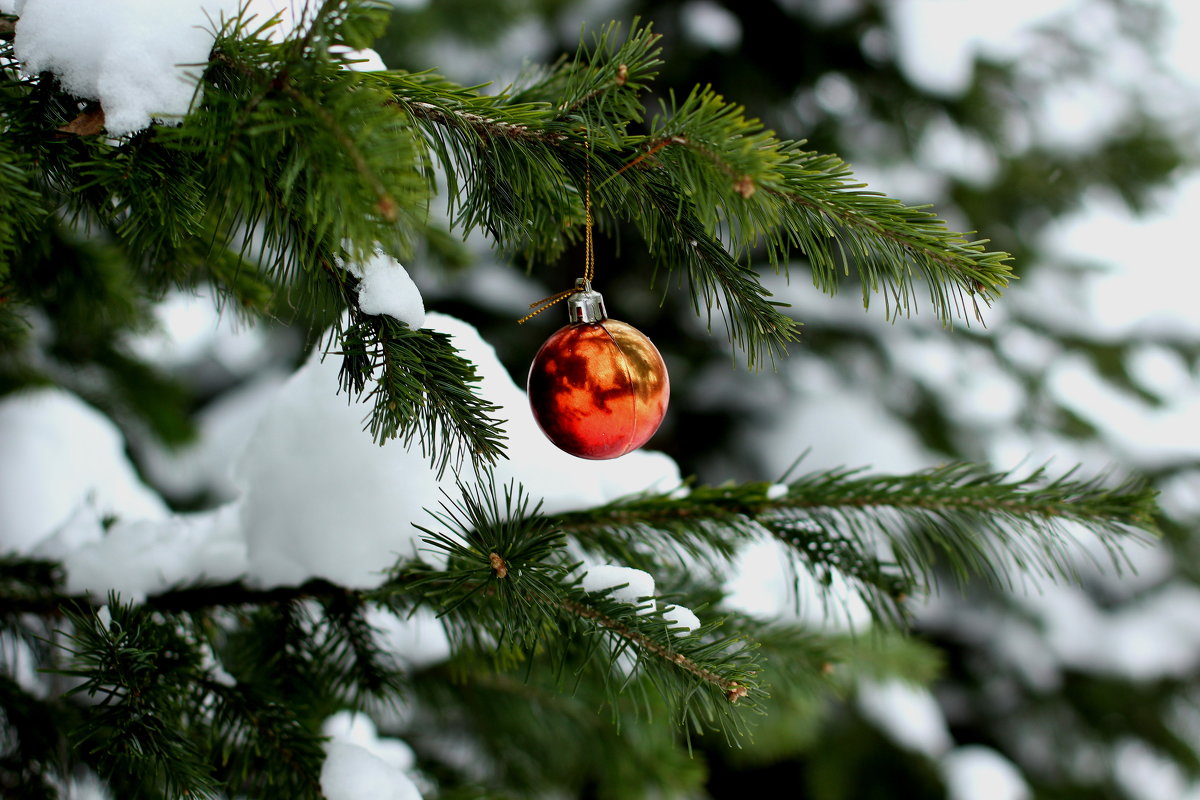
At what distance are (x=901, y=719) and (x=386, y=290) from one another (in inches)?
89.2

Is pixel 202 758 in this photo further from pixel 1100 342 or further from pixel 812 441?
pixel 1100 342

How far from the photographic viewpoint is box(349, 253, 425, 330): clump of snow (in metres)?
0.56

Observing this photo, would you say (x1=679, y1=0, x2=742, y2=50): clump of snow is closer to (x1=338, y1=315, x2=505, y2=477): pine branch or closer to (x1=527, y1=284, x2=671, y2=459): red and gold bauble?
(x1=527, y1=284, x2=671, y2=459): red and gold bauble

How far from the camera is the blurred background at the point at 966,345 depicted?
2.42 metres

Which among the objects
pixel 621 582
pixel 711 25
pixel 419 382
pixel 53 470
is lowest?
pixel 621 582

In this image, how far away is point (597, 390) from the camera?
2.17 feet

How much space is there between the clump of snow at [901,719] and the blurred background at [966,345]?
0.03 feet

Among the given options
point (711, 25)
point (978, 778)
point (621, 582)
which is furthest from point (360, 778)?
point (711, 25)

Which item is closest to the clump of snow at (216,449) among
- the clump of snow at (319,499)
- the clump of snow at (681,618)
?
A: the clump of snow at (319,499)

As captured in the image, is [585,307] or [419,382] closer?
[419,382]

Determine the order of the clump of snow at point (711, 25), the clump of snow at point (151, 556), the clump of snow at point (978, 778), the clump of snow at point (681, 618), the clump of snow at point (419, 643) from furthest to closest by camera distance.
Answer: the clump of snow at point (711, 25)
the clump of snow at point (978, 778)
the clump of snow at point (419, 643)
the clump of snow at point (151, 556)
the clump of snow at point (681, 618)

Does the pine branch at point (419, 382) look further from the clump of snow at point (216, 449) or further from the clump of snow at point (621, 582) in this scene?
the clump of snow at point (216, 449)

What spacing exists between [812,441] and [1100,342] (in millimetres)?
1172

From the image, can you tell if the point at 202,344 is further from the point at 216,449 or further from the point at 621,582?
the point at 621,582
